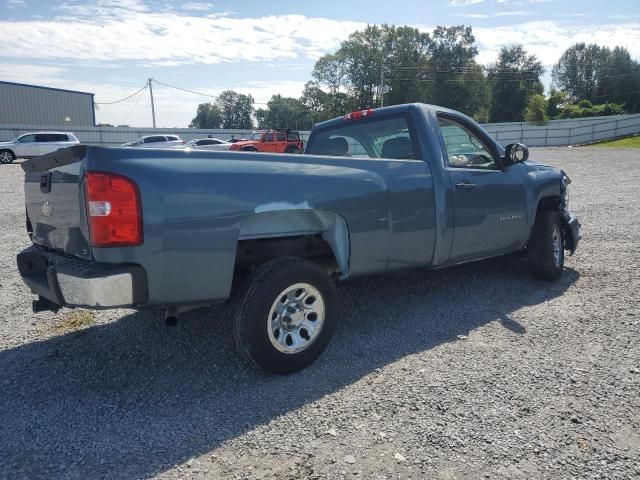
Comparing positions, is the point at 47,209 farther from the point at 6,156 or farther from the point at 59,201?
the point at 6,156

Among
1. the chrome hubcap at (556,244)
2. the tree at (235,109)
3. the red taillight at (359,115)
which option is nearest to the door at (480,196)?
the chrome hubcap at (556,244)

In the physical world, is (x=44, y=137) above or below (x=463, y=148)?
above

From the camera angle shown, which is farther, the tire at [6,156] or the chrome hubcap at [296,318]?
the tire at [6,156]

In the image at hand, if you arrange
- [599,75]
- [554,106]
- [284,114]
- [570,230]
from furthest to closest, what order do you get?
[284,114] → [599,75] → [554,106] → [570,230]

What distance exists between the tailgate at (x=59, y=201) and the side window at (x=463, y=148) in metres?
3.03

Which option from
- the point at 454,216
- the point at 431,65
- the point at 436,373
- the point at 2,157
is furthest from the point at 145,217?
the point at 431,65

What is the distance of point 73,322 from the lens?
Answer: 14.3 feet

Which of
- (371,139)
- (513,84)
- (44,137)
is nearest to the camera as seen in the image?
(371,139)

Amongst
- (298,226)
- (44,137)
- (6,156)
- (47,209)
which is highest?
(44,137)

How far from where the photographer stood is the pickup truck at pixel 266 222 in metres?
2.66

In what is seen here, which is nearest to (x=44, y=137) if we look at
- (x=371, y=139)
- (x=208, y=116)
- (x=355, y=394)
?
(x=371, y=139)

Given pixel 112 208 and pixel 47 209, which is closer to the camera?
pixel 112 208

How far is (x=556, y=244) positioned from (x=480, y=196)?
1.54 meters

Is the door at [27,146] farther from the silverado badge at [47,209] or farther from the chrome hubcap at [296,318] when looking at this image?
the chrome hubcap at [296,318]
